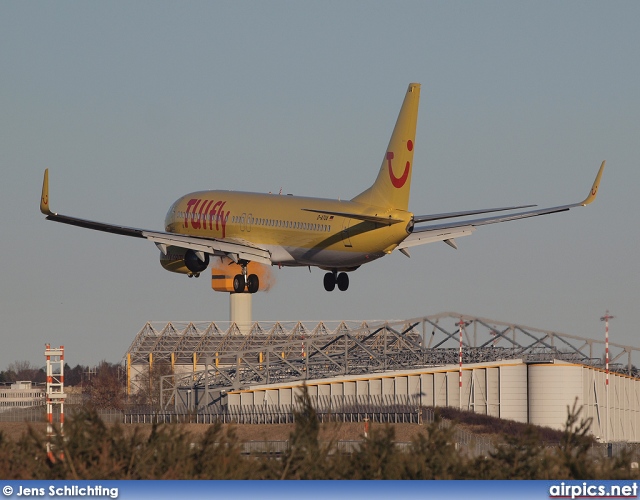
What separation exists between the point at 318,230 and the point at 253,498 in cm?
4832

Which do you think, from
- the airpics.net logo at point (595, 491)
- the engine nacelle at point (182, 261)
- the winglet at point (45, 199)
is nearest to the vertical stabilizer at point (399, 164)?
the engine nacelle at point (182, 261)

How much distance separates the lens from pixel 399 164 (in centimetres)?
7531

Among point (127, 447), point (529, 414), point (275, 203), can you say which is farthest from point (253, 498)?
point (529, 414)

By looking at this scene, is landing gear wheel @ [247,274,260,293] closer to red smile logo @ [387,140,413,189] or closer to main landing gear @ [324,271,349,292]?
main landing gear @ [324,271,349,292]

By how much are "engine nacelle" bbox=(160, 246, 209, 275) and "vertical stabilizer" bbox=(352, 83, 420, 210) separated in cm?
1218

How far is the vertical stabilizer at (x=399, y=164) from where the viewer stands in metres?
73.9

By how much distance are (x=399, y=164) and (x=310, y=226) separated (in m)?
6.69

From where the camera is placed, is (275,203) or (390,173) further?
(275,203)

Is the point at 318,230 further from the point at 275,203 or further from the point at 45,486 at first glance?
the point at 45,486

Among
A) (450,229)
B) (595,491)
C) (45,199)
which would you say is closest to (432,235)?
(450,229)

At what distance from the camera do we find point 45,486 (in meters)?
30.2

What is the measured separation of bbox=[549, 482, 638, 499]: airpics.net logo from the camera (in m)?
29.9

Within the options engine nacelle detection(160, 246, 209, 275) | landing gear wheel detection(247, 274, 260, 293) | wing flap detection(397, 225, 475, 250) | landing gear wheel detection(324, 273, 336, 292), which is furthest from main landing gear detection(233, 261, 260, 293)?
wing flap detection(397, 225, 475, 250)

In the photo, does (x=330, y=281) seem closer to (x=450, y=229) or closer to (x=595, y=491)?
(x=450, y=229)
